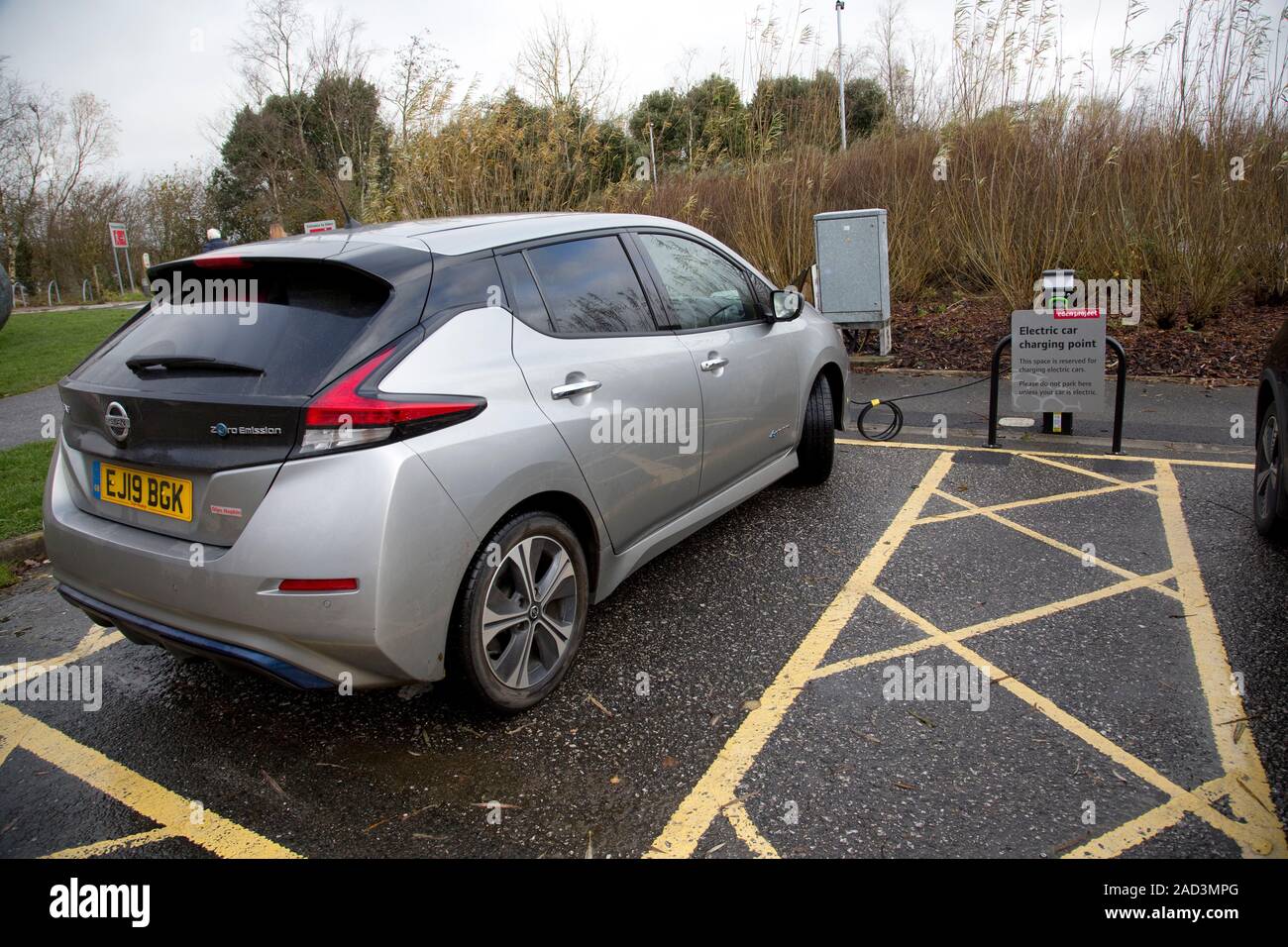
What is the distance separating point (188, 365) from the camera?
2668mm

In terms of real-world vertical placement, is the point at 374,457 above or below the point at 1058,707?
above

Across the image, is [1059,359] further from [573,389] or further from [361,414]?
[361,414]

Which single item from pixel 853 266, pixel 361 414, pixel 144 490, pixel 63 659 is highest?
pixel 853 266

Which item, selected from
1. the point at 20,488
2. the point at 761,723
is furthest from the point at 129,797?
the point at 20,488

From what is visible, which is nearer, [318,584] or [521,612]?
[318,584]

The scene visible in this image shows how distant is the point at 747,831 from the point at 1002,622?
1.78 meters

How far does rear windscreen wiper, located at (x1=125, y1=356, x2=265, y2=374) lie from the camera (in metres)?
2.58

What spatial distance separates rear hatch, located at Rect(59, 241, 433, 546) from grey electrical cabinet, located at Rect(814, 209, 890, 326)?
703 cm

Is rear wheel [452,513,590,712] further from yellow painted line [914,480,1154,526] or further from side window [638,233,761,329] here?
yellow painted line [914,480,1154,526]

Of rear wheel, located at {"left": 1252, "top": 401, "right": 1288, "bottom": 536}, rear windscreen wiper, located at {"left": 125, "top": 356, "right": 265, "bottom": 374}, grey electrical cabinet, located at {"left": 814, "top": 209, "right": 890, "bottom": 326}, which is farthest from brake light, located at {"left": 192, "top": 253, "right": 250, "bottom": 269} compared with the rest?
grey electrical cabinet, located at {"left": 814, "top": 209, "right": 890, "bottom": 326}

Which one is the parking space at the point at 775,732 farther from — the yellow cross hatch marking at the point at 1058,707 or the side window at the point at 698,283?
the side window at the point at 698,283

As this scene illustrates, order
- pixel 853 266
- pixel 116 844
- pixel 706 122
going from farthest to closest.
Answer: pixel 706 122, pixel 853 266, pixel 116 844

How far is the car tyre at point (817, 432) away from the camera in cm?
518
